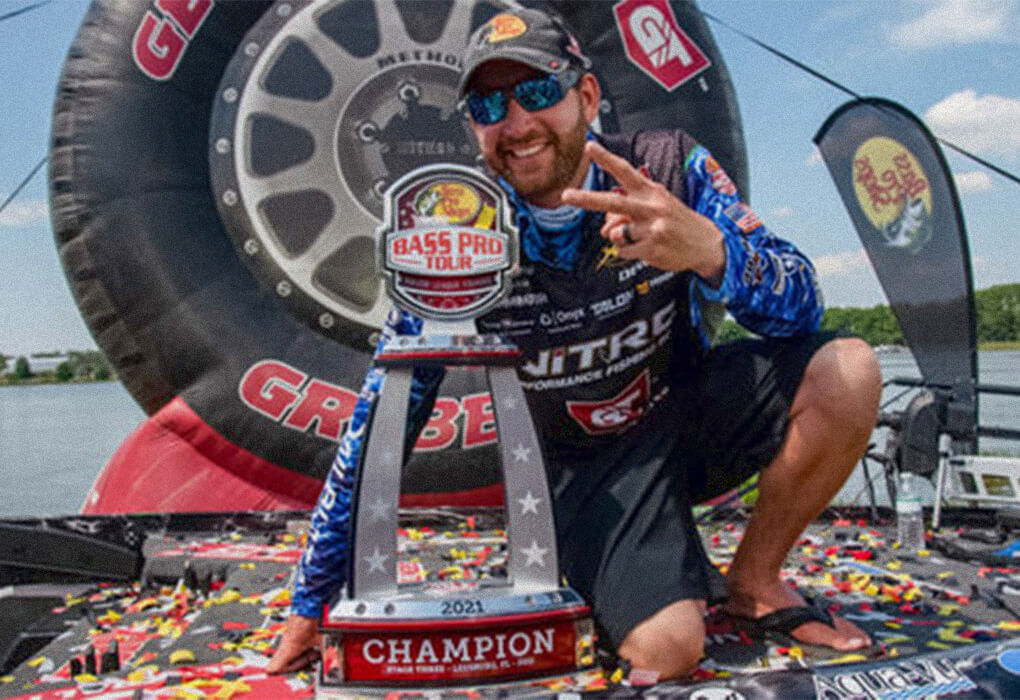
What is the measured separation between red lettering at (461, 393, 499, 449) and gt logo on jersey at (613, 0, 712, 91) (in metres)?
1.57

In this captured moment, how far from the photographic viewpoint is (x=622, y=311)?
1.73 m

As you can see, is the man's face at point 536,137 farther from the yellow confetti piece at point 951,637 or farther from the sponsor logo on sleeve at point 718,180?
the yellow confetti piece at point 951,637

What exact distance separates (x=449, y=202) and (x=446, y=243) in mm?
72

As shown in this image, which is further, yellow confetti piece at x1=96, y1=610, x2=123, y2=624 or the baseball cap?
yellow confetti piece at x1=96, y1=610, x2=123, y2=624

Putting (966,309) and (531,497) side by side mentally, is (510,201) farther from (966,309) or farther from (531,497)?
(966,309)

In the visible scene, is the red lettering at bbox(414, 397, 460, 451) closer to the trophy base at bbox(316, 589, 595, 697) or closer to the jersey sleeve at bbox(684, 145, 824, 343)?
the jersey sleeve at bbox(684, 145, 824, 343)

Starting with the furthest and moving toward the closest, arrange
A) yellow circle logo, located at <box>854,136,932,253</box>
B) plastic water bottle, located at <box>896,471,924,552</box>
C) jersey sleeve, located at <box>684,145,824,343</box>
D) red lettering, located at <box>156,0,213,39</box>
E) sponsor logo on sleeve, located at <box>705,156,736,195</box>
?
yellow circle logo, located at <box>854,136,932,253</box> < red lettering, located at <box>156,0,213,39</box> < plastic water bottle, located at <box>896,471,924,552</box> < sponsor logo on sleeve, located at <box>705,156,736,195</box> < jersey sleeve, located at <box>684,145,824,343</box>

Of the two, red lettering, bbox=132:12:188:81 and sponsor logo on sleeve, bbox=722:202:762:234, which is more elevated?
red lettering, bbox=132:12:188:81

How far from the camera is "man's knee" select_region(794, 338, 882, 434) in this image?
1653 mm

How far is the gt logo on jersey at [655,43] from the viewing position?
12.0 feet

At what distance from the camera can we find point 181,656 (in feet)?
5.70

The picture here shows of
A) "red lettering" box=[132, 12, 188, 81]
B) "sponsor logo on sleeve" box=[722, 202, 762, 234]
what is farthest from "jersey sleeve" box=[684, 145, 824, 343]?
"red lettering" box=[132, 12, 188, 81]

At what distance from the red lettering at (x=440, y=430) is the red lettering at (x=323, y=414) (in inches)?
11.9

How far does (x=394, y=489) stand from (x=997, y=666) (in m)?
0.92
